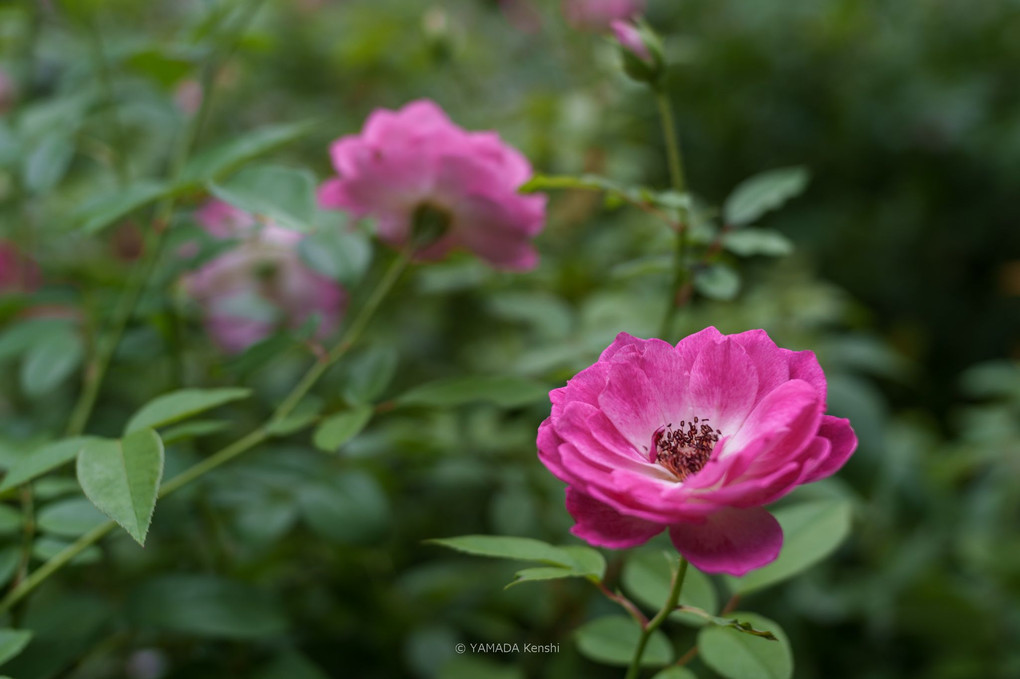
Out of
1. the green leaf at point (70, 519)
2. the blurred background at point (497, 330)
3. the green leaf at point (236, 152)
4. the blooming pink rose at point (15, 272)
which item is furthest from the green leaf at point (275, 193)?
the blooming pink rose at point (15, 272)

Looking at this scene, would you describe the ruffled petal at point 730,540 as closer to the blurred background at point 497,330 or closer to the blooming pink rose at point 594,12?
the blurred background at point 497,330

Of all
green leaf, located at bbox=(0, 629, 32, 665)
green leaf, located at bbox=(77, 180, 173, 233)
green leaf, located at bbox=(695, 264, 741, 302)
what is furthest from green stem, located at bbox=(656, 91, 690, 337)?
green leaf, located at bbox=(0, 629, 32, 665)

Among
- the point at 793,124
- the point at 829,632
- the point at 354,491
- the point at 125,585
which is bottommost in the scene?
the point at 829,632

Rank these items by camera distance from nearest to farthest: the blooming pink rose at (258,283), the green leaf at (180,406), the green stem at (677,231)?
the green leaf at (180,406) < the green stem at (677,231) < the blooming pink rose at (258,283)

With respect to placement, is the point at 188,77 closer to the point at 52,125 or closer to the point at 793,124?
the point at 52,125

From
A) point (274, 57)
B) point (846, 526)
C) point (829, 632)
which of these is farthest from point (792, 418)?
point (274, 57)

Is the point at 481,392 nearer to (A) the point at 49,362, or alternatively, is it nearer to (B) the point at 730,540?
(B) the point at 730,540
